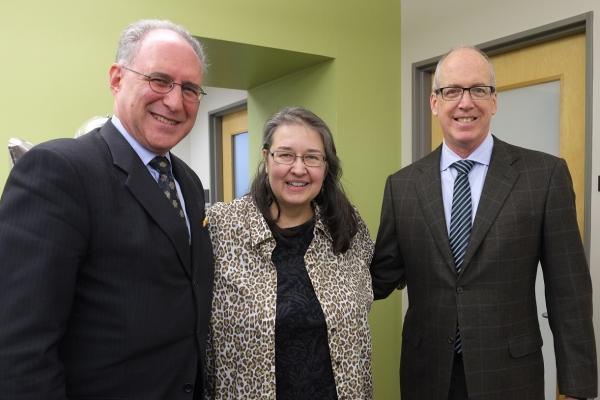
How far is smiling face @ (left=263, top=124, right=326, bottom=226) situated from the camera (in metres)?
1.46

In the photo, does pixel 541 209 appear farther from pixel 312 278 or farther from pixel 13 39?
pixel 13 39

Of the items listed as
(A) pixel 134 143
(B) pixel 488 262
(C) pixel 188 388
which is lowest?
(C) pixel 188 388

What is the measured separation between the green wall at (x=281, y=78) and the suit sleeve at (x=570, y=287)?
1435mm

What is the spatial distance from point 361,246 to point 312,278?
28cm

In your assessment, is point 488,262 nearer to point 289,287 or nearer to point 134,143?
point 289,287

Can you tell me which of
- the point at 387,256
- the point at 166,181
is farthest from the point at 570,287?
the point at 166,181

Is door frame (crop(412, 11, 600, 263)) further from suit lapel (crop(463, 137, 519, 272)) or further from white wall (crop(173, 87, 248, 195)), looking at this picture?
white wall (crop(173, 87, 248, 195))

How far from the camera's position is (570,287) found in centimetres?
143

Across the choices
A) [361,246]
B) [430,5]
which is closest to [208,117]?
[430,5]

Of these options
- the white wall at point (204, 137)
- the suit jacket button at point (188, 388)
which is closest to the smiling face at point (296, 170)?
the suit jacket button at point (188, 388)

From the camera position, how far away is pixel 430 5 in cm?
267

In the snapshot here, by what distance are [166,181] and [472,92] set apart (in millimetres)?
949

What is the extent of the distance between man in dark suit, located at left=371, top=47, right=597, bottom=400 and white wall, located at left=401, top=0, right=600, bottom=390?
0.67m

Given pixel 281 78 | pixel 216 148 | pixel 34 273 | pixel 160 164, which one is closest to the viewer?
pixel 34 273
